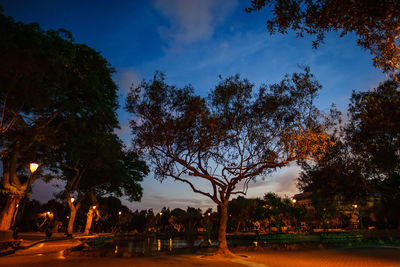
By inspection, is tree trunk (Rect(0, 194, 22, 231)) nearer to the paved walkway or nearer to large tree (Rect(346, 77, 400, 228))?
the paved walkway

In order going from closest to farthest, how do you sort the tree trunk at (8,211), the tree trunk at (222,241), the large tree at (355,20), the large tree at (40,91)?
the large tree at (355,20)
the tree trunk at (222,241)
the large tree at (40,91)
the tree trunk at (8,211)

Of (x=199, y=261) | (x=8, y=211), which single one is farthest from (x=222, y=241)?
(x=8, y=211)

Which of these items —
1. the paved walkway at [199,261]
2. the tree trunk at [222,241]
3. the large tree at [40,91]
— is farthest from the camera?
the large tree at [40,91]

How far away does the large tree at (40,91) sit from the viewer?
15.7 meters

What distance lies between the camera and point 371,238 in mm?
24641

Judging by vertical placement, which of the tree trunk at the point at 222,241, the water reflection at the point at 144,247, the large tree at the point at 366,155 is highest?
the large tree at the point at 366,155

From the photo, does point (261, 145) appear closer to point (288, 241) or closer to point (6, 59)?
point (288, 241)

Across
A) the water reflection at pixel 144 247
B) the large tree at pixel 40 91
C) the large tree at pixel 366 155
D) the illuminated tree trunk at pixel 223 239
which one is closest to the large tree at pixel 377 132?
the large tree at pixel 366 155

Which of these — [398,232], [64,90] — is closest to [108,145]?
[64,90]

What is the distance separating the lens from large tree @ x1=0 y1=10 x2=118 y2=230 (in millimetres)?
15734

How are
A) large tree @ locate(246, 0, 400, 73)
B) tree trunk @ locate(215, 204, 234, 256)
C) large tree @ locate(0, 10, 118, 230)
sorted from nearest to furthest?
large tree @ locate(246, 0, 400, 73) < tree trunk @ locate(215, 204, 234, 256) < large tree @ locate(0, 10, 118, 230)

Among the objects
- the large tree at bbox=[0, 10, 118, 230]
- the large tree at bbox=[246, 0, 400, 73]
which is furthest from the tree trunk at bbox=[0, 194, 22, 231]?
the large tree at bbox=[246, 0, 400, 73]

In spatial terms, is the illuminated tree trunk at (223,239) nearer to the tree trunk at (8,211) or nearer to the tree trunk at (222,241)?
the tree trunk at (222,241)

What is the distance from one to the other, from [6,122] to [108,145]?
8795 millimetres
